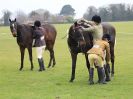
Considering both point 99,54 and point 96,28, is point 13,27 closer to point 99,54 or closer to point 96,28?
point 96,28

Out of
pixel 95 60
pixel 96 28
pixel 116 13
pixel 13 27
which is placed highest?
pixel 96 28

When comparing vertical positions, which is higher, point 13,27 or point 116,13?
point 13,27

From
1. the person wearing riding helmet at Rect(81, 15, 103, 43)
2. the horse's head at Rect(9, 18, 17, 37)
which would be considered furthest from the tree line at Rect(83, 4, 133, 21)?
the person wearing riding helmet at Rect(81, 15, 103, 43)

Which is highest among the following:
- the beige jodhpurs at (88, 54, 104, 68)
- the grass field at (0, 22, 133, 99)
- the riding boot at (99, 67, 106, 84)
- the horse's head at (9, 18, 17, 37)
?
the horse's head at (9, 18, 17, 37)

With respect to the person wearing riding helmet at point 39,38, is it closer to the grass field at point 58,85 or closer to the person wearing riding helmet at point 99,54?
the grass field at point 58,85

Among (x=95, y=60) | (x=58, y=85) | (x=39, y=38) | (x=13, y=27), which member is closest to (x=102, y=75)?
(x=95, y=60)

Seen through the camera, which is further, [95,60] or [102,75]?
[102,75]

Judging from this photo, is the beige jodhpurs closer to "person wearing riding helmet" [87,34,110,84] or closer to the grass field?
"person wearing riding helmet" [87,34,110,84]

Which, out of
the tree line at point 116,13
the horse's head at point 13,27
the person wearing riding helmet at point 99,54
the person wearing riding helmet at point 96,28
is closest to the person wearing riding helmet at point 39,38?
the horse's head at point 13,27

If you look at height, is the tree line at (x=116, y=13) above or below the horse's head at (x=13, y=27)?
below

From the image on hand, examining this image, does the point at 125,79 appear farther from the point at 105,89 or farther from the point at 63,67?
the point at 63,67

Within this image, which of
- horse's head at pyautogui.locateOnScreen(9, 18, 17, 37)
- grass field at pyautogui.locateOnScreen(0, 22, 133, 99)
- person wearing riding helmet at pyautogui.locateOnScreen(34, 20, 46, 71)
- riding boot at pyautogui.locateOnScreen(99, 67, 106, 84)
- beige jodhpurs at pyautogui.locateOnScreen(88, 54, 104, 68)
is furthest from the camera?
horse's head at pyautogui.locateOnScreen(9, 18, 17, 37)

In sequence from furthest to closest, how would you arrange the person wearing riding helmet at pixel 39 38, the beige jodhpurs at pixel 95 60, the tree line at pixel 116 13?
the tree line at pixel 116 13 < the person wearing riding helmet at pixel 39 38 < the beige jodhpurs at pixel 95 60

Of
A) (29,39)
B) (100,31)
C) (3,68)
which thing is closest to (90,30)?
(100,31)
